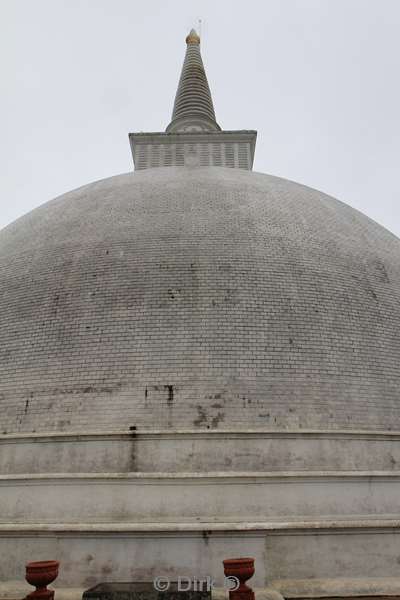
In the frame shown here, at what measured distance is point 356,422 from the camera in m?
8.71

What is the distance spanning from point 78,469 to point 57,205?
7920 mm

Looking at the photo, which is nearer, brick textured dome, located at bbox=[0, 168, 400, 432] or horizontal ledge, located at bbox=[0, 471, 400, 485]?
horizontal ledge, located at bbox=[0, 471, 400, 485]

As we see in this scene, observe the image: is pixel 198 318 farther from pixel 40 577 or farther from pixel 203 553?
pixel 40 577

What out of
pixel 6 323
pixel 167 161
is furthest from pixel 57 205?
pixel 167 161

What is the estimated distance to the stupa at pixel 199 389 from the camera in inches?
274

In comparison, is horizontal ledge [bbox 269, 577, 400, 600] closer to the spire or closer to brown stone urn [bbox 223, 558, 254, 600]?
brown stone urn [bbox 223, 558, 254, 600]

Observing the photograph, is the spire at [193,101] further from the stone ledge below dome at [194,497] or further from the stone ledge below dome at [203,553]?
the stone ledge below dome at [203,553]

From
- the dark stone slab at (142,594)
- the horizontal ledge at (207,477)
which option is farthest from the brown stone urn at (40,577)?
the horizontal ledge at (207,477)

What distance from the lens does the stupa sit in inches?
274

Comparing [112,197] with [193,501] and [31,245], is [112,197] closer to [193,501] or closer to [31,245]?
[31,245]

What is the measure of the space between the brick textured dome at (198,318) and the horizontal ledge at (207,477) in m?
0.90

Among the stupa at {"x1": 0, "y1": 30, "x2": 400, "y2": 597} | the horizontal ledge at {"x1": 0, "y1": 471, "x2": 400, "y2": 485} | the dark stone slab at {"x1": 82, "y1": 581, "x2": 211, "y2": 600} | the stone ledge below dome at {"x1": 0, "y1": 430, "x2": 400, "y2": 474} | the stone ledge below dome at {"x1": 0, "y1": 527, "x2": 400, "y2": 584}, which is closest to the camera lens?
the dark stone slab at {"x1": 82, "y1": 581, "x2": 211, "y2": 600}

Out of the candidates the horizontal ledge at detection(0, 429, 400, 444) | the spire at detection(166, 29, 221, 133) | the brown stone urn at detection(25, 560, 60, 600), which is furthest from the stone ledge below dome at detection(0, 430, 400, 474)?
the spire at detection(166, 29, 221, 133)

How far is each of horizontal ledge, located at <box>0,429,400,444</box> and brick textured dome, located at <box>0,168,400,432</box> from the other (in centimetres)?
20
